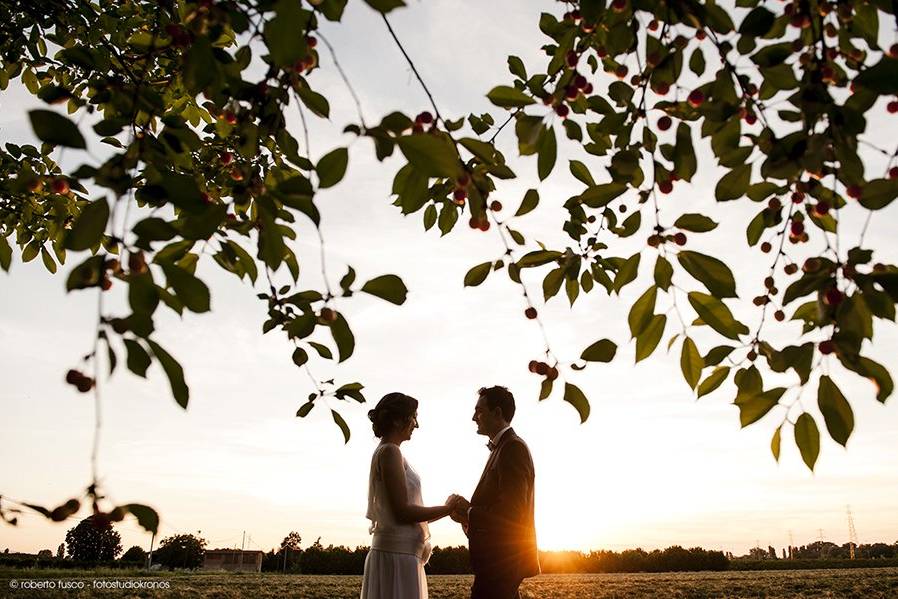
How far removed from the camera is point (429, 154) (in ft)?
2.91

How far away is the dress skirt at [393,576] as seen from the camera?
3.88 m

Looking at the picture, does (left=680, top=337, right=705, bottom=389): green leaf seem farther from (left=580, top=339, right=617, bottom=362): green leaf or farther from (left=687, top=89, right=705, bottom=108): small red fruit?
(left=687, top=89, right=705, bottom=108): small red fruit

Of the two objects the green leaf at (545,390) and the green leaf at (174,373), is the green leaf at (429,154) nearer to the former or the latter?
the green leaf at (174,373)

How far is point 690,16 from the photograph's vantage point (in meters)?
1.23

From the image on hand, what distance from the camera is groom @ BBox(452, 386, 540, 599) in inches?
140

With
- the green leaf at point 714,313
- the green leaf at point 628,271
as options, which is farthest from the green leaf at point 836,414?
the green leaf at point 628,271

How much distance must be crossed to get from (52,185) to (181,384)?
125 centimetres

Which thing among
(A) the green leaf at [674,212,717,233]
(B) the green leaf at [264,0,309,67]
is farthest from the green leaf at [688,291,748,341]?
(B) the green leaf at [264,0,309,67]

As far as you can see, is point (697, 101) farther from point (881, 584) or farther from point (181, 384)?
point (881, 584)

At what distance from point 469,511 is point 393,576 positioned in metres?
0.67

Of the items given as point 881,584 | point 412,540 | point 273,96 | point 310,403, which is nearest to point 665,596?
point 881,584

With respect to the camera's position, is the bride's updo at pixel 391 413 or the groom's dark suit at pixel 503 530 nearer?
the groom's dark suit at pixel 503 530

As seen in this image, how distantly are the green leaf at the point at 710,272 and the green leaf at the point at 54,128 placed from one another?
1033 millimetres

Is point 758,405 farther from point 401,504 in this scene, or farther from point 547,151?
point 401,504
